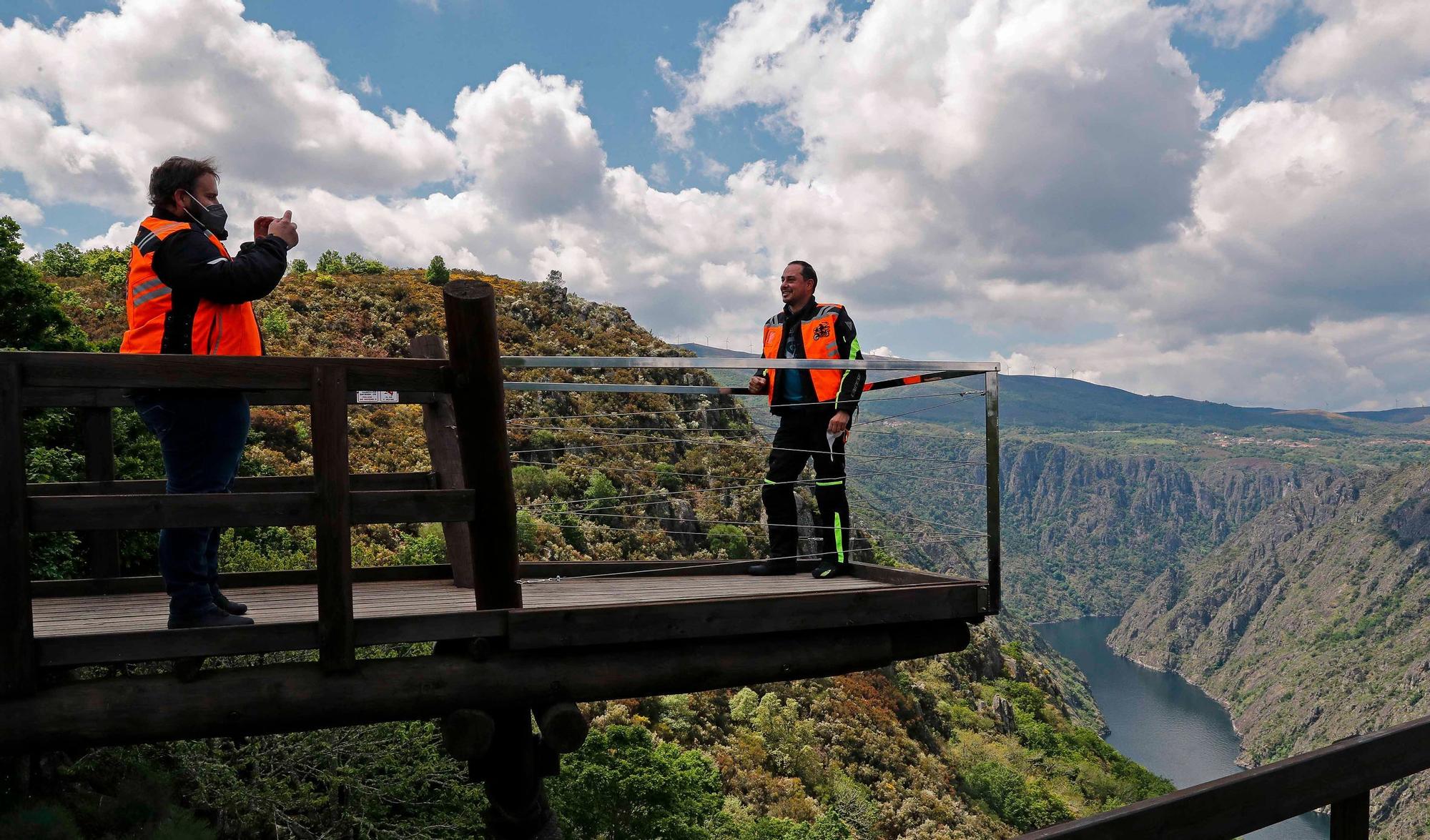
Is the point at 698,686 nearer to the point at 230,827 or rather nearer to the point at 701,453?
the point at 230,827

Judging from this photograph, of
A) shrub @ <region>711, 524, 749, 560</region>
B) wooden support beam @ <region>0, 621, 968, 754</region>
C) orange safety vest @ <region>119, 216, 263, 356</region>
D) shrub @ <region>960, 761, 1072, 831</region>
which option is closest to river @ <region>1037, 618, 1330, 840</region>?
shrub @ <region>960, 761, 1072, 831</region>

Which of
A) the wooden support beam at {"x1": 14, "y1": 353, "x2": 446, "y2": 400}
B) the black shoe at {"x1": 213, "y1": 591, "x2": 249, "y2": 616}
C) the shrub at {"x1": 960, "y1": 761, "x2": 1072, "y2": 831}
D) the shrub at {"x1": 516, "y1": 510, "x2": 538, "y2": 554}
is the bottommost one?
the shrub at {"x1": 960, "y1": 761, "x2": 1072, "y2": 831}

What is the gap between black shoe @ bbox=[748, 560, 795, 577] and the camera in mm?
5625

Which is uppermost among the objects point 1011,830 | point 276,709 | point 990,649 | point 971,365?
point 971,365

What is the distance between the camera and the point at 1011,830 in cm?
3547

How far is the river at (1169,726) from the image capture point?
112812mm

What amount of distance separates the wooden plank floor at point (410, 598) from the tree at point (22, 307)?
276 inches

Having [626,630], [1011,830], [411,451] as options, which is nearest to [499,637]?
[626,630]

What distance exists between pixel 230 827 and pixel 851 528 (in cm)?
689

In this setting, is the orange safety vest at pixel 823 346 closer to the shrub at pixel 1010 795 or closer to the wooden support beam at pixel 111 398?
the wooden support beam at pixel 111 398

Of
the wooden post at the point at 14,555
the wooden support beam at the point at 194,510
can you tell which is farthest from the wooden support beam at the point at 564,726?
the wooden post at the point at 14,555

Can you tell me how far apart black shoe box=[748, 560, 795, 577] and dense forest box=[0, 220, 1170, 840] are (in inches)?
21.5

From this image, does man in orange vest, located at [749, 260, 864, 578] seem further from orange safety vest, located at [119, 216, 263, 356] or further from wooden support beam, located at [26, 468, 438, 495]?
orange safety vest, located at [119, 216, 263, 356]

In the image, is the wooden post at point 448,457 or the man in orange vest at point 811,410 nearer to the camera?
the wooden post at point 448,457
